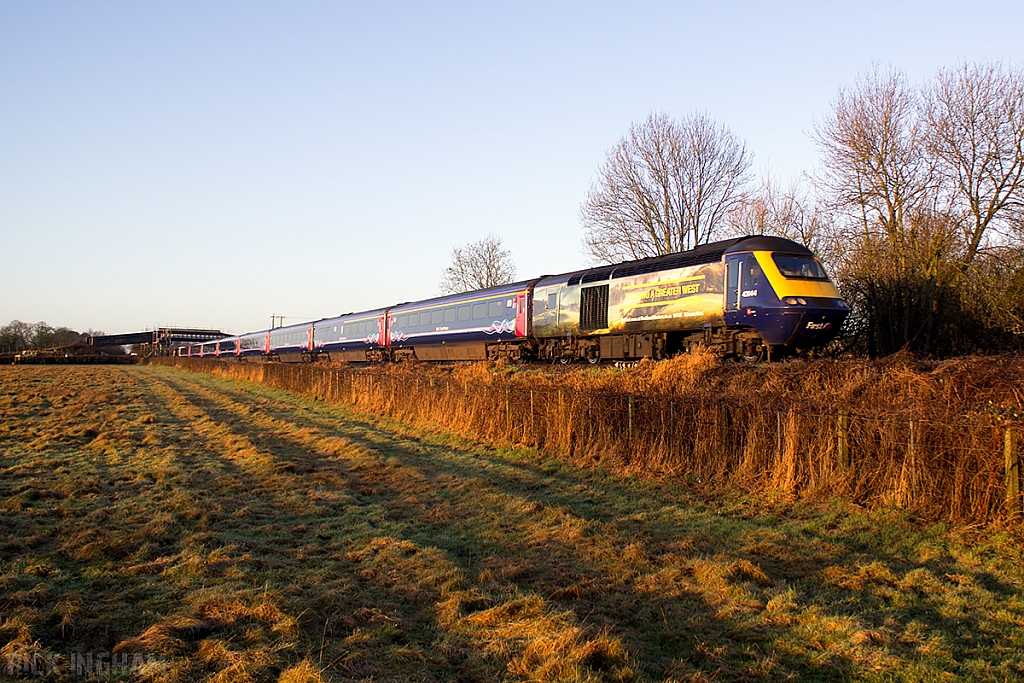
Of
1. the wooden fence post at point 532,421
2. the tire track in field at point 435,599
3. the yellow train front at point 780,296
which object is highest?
the yellow train front at point 780,296

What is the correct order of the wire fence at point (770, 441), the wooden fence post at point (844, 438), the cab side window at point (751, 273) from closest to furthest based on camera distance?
the wire fence at point (770, 441) → the wooden fence post at point (844, 438) → the cab side window at point (751, 273)

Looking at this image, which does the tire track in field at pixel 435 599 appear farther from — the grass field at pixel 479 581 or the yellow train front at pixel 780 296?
the yellow train front at pixel 780 296

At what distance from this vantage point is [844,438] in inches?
354

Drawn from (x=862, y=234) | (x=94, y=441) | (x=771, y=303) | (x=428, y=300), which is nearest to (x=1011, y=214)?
(x=862, y=234)

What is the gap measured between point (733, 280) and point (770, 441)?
26.6ft

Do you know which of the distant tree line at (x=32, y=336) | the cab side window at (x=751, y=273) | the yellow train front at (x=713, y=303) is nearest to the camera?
the yellow train front at (x=713, y=303)

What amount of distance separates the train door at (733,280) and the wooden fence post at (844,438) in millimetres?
8529

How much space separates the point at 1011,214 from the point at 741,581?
67.9 ft

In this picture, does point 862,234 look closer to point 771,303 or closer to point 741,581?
point 771,303

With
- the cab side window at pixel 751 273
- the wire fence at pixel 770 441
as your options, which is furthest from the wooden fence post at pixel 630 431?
the cab side window at pixel 751 273

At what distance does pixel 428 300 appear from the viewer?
113 ft

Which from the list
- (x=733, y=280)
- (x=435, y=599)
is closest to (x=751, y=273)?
(x=733, y=280)

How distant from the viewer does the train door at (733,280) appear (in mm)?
17266

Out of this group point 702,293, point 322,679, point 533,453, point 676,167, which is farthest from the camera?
point 676,167
